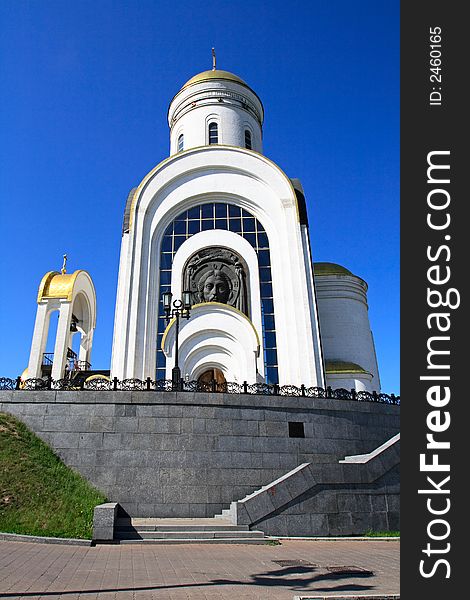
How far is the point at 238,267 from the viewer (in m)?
22.4

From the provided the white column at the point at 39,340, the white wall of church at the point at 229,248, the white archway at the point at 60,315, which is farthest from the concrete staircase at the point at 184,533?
the white wall of church at the point at 229,248

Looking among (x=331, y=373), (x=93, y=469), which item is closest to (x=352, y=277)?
(x=331, y=373)

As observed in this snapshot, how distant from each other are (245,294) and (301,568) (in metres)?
14.9

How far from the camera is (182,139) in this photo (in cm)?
2895

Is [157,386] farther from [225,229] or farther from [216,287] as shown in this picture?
[225,229]

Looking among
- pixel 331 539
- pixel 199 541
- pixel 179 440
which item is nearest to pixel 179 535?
pixel 199 541

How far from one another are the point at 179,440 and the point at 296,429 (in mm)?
3819

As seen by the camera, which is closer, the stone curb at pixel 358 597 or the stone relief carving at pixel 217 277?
the stone curb at pixel 358 597

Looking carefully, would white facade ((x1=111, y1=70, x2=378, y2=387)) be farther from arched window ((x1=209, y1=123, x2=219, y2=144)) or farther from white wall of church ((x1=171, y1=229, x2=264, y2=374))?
arched window ((x1=209, y1=123, x2=219, y2=144))

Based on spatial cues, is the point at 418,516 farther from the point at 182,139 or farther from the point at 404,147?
the point at 182,139

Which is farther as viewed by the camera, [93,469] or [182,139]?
[182,139]

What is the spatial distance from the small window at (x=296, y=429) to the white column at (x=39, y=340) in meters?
11.0

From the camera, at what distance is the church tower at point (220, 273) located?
19.9m

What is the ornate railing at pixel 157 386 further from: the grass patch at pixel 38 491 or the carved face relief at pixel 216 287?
the carved face relief at pixel 216 287
